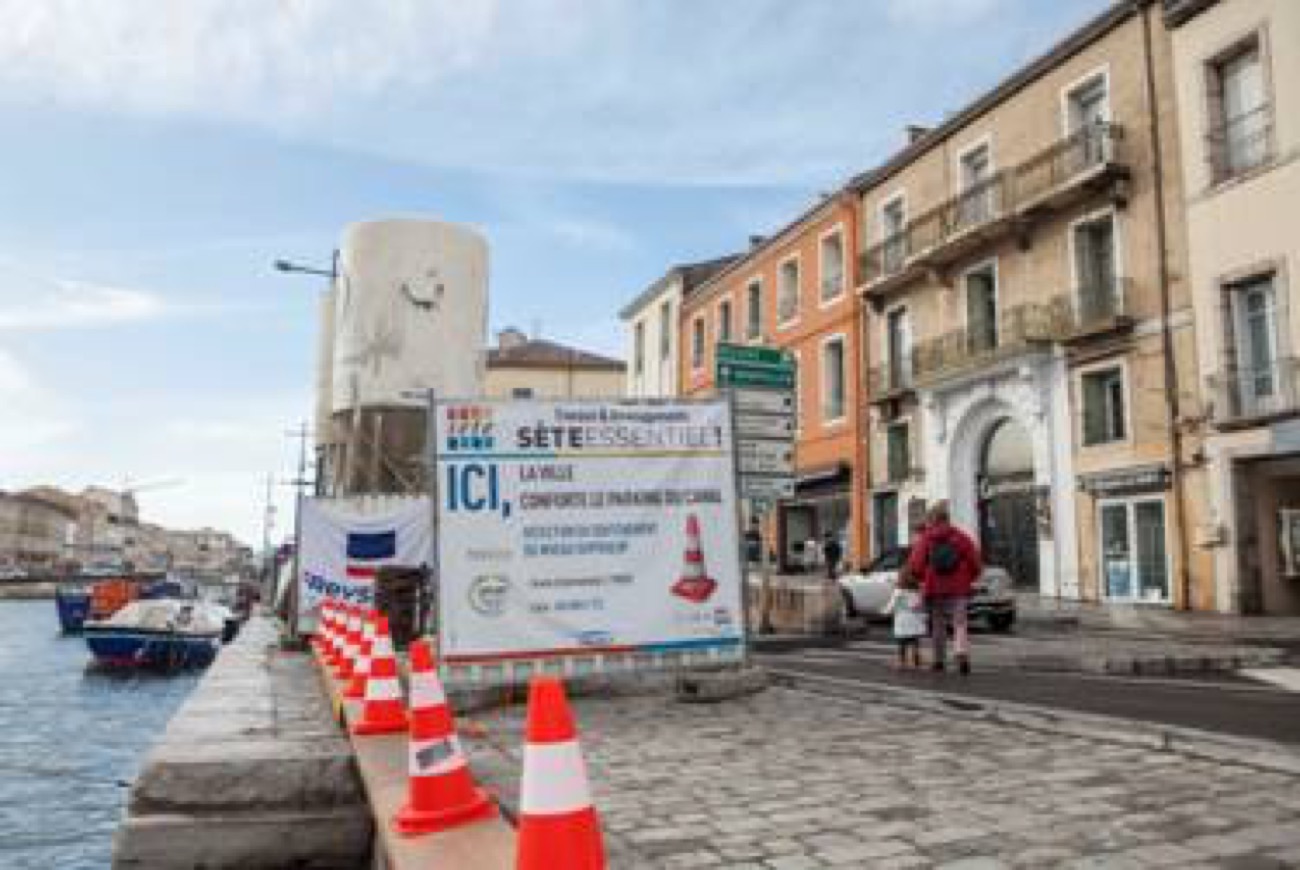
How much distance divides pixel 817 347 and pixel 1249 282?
14097 mm

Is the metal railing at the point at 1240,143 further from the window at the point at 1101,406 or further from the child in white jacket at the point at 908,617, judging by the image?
the child in white jacket at the point at 908,617

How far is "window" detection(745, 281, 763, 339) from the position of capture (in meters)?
34.4

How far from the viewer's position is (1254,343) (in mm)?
17906

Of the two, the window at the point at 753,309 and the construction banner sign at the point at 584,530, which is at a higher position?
the window at the point at 753,309

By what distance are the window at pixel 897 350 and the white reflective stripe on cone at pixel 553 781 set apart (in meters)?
24.3

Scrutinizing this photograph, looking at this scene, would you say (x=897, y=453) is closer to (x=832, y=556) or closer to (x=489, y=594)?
(x=832, y=556)

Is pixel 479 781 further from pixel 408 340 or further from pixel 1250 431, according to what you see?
pixel 408 340

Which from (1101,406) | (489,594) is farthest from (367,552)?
(1101,406)

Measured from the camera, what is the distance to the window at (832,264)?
30156 millimetres

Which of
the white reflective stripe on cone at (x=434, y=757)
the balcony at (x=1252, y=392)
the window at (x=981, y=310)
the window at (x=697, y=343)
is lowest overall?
the white reflective stripe on cone at (x=434, y=757)

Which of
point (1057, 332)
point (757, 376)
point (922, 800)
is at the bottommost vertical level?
point (922, 800)

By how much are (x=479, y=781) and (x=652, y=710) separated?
2.81m

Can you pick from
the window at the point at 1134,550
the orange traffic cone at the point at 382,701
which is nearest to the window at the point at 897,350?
the window at the point at 1134,550

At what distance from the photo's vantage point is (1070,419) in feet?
69.8
